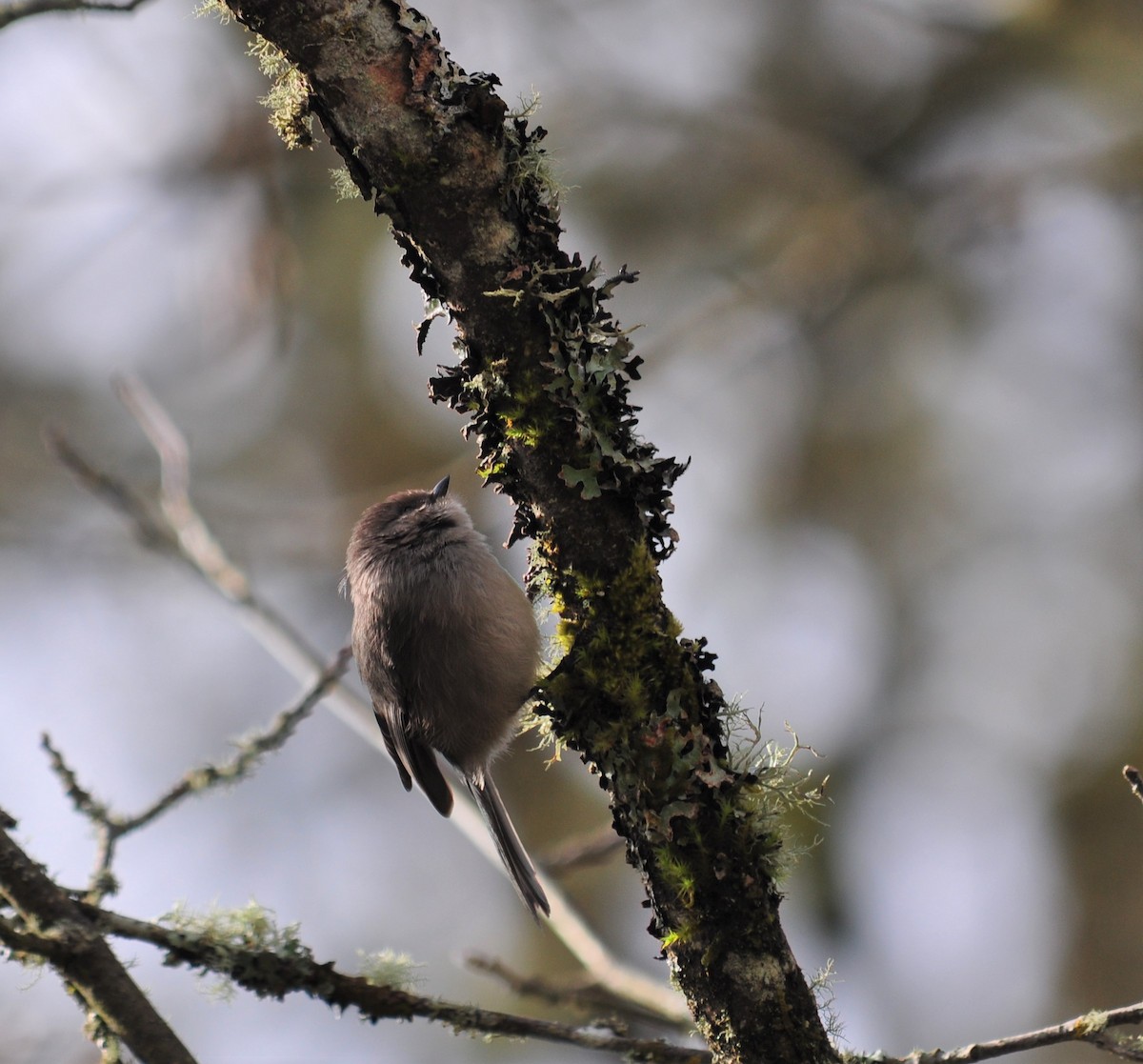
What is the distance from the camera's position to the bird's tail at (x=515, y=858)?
3857 millimetres

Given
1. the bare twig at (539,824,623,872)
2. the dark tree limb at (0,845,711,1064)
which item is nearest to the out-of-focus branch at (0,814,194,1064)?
the dark tree limb at (0,845,711,1064)

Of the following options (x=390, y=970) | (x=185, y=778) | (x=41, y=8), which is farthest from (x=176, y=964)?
(x=41, y=8)

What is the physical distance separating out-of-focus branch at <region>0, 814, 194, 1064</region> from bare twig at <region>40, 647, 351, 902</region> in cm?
26

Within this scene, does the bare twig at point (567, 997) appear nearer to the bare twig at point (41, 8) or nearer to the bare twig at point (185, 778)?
the bare twig at point (185, 778)

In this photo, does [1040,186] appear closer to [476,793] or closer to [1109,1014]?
[476,793]

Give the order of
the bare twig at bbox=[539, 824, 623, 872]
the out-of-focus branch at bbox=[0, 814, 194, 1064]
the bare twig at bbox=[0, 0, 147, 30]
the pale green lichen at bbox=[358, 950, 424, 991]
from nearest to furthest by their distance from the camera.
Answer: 1. the out-of-focus branch at bbox=[0, 814, 194, 1064]
2. the pale green lichen at bbox=[358, 950, 424, 991]
3. the bare twig at bbox=[0, 0, 147, 30]
4. the bare twig at bbox=[539, 824, 623, 872]

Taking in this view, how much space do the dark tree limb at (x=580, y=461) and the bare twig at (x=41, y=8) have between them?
0.82 metres

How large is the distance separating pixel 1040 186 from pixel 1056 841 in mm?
4956

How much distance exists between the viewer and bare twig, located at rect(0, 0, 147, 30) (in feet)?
8.45

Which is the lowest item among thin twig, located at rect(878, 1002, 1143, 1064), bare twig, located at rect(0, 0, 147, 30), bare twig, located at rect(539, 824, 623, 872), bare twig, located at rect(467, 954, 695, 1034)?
thin twig, located at rect(878, 1002, 1143, 1064)

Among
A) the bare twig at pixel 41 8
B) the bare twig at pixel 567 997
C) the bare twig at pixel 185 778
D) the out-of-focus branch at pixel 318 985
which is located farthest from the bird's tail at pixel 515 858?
the bare twig at pixel 41 8

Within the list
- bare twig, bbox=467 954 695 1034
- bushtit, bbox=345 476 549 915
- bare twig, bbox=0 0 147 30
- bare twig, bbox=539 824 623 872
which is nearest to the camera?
bare twig, bbox=0 0 147 30

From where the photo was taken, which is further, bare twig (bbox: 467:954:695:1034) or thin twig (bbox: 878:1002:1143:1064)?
bare twig (bbox: 467:954:695:1034)

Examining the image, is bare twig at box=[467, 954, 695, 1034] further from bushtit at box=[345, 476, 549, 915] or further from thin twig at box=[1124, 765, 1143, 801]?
thin twig at box=[1124, 765, 1143, 801]
